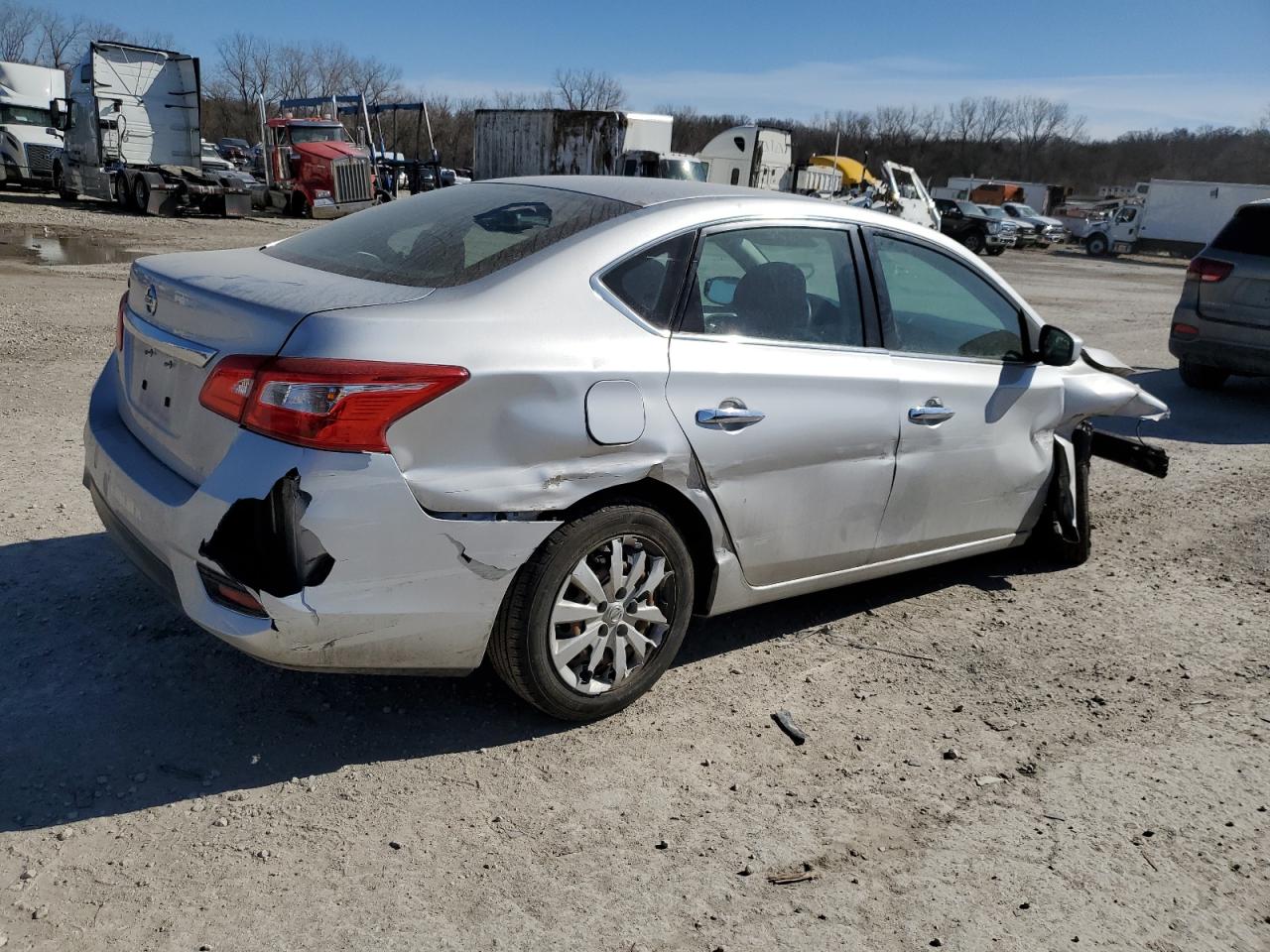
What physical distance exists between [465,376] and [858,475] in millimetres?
1642

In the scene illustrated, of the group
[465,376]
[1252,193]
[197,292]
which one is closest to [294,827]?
[465,376]

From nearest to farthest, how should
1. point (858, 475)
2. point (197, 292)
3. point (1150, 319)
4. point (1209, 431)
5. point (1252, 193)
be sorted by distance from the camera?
point (197, 292)
point (858, 475)
point (1209, 431)
point (1150, 319)
point (1252, 193)

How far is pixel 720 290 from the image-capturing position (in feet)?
11.4

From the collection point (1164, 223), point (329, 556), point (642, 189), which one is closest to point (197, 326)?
point (329, 556)

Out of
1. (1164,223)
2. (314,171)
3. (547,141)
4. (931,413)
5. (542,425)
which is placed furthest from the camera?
(1164,223)

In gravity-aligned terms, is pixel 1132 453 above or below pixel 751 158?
below

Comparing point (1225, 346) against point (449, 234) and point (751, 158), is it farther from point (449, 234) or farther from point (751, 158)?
point (751, 158)

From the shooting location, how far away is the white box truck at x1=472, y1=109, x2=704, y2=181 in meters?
29.5

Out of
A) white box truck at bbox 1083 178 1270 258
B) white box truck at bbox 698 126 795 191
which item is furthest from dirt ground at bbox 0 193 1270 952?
white box truck at bbox 1083 178 1270 258

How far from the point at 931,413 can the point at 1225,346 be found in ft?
21.6

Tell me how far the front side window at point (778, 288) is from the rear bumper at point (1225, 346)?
6727 millimetres

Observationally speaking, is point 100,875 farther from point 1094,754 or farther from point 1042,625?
point 1042,625

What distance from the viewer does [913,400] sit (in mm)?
3906

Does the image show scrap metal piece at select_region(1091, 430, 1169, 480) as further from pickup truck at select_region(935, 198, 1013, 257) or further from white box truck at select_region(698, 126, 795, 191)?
pickup truck at select_region(935, 198, 1013, 257)
